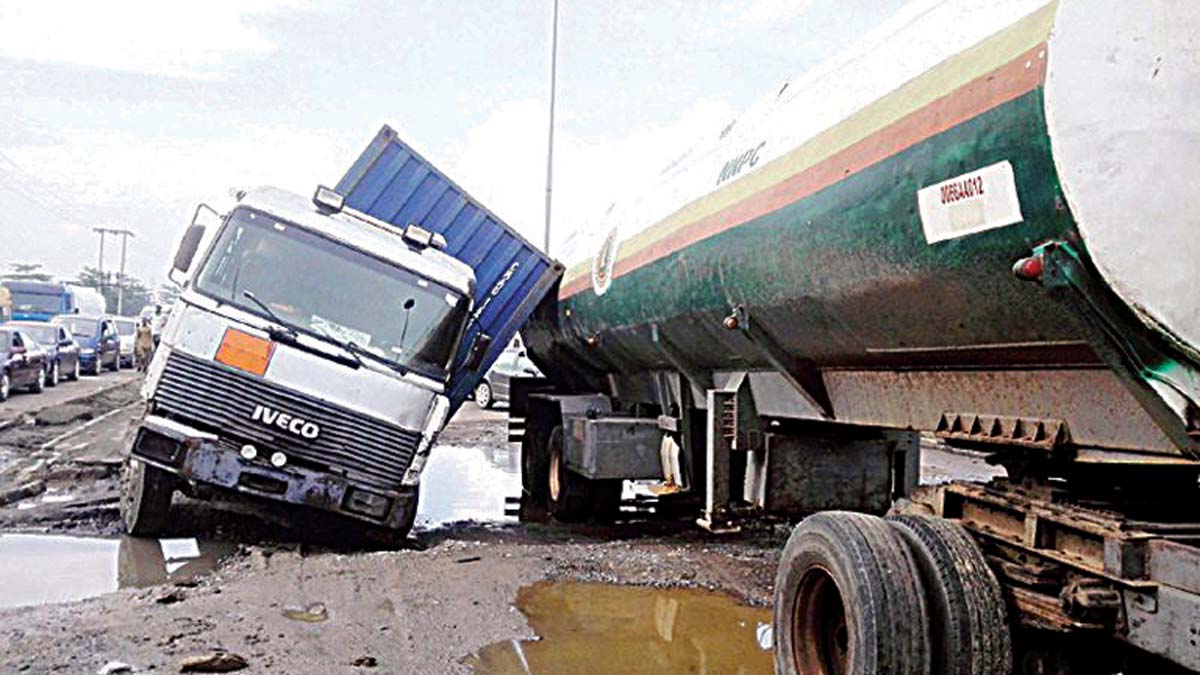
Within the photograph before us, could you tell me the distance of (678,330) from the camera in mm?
7348

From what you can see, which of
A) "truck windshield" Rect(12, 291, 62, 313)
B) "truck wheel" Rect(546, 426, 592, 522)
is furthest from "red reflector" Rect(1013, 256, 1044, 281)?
"truck windshield" Rect(12, 291, 62, 313)

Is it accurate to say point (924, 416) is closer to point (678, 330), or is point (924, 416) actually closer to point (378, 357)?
point (678, 330)

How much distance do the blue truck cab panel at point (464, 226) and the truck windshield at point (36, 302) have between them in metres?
31.0

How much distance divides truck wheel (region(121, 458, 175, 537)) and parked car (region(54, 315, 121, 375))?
916 inches

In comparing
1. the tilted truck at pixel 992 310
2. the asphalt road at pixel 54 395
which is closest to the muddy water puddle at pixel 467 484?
the tilted truck at pixel 992 310

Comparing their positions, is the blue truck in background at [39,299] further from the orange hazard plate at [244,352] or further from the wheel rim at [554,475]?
the orange hazard plate at [244,352]

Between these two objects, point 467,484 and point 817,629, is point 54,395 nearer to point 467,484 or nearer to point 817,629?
point 467,484

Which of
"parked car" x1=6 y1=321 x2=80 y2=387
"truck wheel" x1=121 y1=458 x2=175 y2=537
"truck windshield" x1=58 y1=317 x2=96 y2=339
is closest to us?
"truck wheel" x1=121 y1=458 x2=175 y2=537

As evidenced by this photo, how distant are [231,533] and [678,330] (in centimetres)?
405

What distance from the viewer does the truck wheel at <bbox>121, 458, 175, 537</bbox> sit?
8.09 meters

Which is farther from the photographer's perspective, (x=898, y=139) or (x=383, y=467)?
(x=383, y=467)

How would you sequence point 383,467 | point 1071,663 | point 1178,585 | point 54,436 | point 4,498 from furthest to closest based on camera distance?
1. point 54,436
2. point 4,498
3. point 383,467
4. point 1071,663
5. point 1178,585

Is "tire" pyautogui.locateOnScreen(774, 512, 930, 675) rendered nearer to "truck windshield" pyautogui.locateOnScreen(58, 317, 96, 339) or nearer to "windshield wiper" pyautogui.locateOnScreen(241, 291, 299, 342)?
"windshield wiper" pyautogui.locateOnScreen(241, 291, 299, 342)

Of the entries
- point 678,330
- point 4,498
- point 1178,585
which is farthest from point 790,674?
point 4,498
